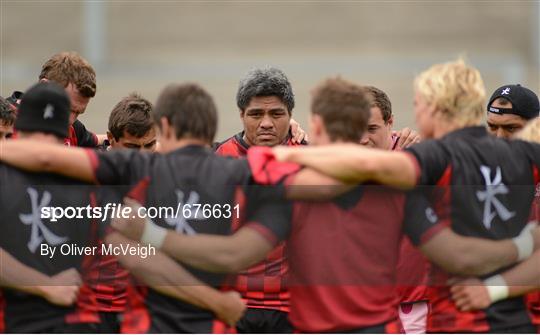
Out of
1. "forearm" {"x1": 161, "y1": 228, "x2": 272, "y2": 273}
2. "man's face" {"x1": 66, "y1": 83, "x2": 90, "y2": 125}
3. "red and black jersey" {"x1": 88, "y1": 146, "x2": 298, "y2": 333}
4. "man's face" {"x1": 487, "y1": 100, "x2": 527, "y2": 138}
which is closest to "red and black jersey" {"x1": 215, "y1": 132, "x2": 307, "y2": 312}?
"forearm" {"x1": 161, "y1": 228, "x2": 272, "y2": 273}

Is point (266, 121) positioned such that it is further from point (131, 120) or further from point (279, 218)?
point (279, 218)

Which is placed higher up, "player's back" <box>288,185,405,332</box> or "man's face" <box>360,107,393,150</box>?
"man's face" <box>360,107,393,150</box>

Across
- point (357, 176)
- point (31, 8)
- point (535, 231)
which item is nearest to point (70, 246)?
point (357, 176)

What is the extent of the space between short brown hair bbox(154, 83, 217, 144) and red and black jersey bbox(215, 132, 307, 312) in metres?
0.57

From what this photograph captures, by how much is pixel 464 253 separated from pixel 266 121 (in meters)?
2.10

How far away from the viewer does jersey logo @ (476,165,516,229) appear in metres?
4.55

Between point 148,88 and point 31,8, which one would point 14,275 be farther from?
point 31,8

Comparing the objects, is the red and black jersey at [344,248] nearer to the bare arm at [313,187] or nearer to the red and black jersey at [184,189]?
the bare arm at [313,187]

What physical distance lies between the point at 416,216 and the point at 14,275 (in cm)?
162

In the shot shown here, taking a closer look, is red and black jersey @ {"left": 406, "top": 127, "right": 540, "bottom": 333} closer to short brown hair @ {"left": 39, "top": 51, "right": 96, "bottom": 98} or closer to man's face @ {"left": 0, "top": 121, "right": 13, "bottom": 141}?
man's face @ {"left": 0, "top": 121, "right": 13, "bottom": 141}

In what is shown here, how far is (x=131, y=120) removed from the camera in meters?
6.22

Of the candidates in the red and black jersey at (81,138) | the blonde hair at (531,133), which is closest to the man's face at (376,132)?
the blonde hair at (531,133)

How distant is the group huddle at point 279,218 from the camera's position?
441 cm

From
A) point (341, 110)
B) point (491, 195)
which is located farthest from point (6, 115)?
point (491, 195)
